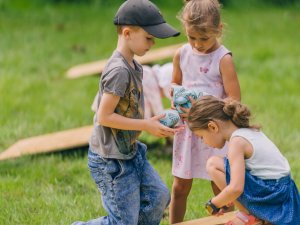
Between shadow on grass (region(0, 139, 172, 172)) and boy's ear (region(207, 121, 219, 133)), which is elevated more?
boy's ear (region(207, 121, 219, 133))

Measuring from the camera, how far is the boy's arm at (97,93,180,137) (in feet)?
13.2

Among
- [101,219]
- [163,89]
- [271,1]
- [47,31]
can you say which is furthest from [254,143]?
[271,1]

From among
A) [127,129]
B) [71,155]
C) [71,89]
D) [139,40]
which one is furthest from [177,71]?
[71,89]

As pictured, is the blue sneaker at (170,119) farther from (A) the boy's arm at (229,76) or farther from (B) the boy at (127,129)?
(A) the boy's arm at (229,76)

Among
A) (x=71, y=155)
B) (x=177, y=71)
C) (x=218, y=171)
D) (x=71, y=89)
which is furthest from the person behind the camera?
(x=71, y=89)

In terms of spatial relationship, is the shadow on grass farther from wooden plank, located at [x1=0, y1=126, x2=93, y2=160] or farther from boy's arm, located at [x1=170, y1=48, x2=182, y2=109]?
boy's arm, located at [x1=170, y1=48, x2=182, y2=109]

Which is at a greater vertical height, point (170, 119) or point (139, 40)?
point (139, 40)

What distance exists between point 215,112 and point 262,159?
350 mm

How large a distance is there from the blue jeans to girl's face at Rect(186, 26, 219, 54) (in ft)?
2.15

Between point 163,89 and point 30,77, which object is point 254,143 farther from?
point 30,77

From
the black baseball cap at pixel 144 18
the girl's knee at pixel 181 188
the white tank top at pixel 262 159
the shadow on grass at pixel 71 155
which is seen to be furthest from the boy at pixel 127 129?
the shadow on grass at pixel 71 155

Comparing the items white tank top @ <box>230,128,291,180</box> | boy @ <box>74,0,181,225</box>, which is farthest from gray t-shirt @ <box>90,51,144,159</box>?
white tank top @ <box>230,128,291,180</box>

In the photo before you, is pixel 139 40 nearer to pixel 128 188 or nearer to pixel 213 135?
pixel 213 135

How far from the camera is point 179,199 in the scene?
15.2 feet
